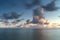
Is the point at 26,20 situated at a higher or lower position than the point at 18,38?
higher

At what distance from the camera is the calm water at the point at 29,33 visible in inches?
100

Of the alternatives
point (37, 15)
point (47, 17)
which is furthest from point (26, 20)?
point (47, 17)

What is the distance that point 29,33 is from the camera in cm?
262

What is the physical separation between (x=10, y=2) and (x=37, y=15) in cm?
58

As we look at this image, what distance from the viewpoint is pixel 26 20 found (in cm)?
259

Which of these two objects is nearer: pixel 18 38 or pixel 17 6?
pixel 18 38

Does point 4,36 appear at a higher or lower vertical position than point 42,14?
lower

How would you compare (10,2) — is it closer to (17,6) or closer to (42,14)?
(17,6)

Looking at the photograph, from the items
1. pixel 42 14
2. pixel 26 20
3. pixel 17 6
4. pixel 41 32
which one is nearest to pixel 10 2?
pixel 17 6

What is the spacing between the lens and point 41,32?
262cm

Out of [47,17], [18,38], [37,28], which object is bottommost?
[18,38]

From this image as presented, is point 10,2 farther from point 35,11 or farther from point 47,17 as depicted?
point 47,17

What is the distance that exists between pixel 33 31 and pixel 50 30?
326 mm

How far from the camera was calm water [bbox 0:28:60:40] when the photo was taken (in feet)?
8.34
